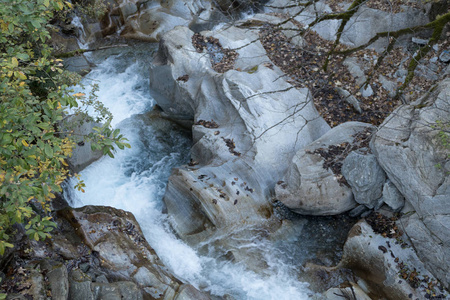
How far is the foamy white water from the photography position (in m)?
7.98

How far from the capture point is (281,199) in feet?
29.2

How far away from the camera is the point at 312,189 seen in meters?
8.66

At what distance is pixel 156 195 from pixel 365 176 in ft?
18.8

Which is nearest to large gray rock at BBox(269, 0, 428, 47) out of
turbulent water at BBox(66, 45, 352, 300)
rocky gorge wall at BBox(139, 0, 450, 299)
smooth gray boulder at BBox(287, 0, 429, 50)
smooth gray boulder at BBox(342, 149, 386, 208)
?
smooth gray boulder at BBox(287, 0, 429, 50)

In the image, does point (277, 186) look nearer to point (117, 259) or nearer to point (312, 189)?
point (312, 189)

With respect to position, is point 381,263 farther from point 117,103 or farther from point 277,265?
point 117,103

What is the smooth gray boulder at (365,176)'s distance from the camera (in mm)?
8328

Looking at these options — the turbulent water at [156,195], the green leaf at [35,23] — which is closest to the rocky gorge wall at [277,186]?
the turbulent water at [156,195]

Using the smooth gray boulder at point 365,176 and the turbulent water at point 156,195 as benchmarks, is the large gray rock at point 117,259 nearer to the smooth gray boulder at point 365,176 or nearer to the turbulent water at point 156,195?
the turbulent water at point 156,195

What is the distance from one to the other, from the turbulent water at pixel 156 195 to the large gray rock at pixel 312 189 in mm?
643

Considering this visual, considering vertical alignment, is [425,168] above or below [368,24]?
below

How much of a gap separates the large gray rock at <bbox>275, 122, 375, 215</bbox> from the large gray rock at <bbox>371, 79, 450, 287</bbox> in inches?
48.0

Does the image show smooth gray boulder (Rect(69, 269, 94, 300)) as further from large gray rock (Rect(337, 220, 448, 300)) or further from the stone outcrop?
large gray rock (Rect(337, 220, 448, 300))

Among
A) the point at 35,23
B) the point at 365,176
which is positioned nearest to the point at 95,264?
the point at 35,23
